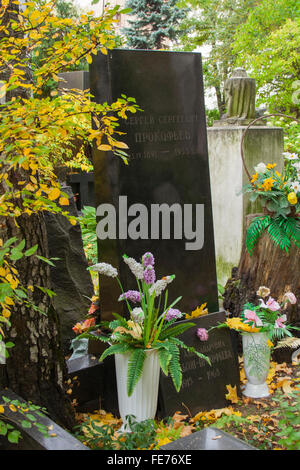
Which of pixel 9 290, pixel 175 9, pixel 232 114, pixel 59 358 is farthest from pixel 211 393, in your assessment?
pixel 175 9

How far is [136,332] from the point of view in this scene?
316 centimetres

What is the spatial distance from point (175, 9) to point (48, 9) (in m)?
17.1

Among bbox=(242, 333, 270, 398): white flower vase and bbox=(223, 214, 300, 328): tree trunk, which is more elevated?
bbox=(223, 214, 300, 328): tree trunk

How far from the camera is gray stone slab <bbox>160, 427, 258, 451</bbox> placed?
6.73ft

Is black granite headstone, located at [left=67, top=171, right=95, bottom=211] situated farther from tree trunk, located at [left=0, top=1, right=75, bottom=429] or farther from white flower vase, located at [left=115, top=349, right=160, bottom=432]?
white flower vase, located at [left=115, top=349, right=160, bottom=432]

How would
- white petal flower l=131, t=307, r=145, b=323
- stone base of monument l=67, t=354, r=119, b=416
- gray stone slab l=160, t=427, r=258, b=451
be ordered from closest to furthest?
1. gray stone slab l=160, t=427, r=258, b=451
2. white petal flower l=131, t=307, r=145, b=323
3. stone base of monument l=67, t=354, r=119, b=416

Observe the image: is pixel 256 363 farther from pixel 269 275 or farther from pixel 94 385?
pixel 94 385

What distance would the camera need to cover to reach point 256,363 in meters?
3.89

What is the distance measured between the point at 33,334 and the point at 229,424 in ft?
5.05

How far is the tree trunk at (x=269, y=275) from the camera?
4.59m

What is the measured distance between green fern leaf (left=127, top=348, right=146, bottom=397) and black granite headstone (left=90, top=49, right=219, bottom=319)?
668 millimetres

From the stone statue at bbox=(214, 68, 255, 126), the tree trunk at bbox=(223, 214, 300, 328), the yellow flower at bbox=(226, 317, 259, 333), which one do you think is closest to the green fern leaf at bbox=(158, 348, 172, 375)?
the yellow flower at bbox=(226, 317, 259, 333)

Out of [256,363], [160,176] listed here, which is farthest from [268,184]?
[256,363]

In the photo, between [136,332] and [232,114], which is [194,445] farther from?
[232,114]
